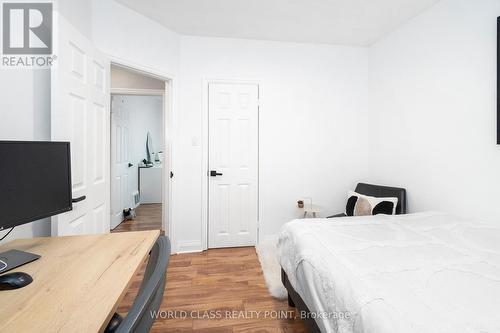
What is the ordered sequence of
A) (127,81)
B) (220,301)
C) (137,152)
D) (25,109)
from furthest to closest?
(137,152) → (127,81) → (220,301) → (25,109)

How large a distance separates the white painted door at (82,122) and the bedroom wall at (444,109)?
9.69 feet

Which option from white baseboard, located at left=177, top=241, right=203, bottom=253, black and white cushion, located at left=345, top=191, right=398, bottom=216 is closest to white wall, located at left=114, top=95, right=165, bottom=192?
white baseboard, located at left=177, top=241, right=203, bottom=253

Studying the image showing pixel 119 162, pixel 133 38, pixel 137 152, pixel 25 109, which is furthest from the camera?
pixel 137 152

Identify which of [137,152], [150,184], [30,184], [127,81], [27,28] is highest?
[127,81]

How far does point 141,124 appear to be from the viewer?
5.60 meters

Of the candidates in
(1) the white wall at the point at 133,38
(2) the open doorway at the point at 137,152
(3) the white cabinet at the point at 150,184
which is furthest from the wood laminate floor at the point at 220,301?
(3) the white cabinet at the point at 150,184

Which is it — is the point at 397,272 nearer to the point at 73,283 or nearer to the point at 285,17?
the point at 73,283

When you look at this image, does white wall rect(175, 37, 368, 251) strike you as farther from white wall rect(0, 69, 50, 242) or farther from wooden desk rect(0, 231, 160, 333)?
wooden desk rect(0, 231, 160, 333)

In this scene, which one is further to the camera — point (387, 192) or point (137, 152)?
point (137, 152)

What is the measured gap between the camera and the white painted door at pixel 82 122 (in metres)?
1.44

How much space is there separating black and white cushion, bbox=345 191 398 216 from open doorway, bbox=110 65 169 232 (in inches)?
87.6

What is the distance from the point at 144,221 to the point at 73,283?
141 inches

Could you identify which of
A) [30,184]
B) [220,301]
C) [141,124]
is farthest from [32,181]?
[141,124]

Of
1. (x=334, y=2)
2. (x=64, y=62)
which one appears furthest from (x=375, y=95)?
(x=64, y=62)
